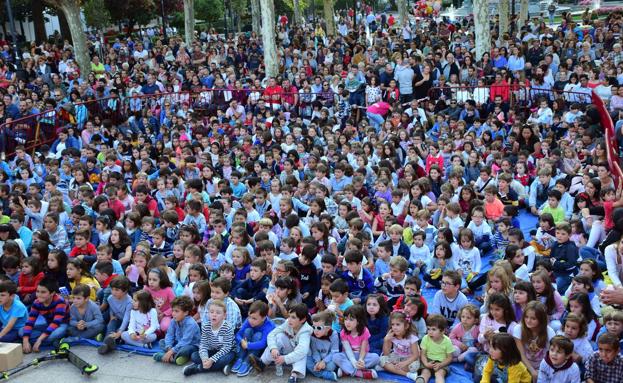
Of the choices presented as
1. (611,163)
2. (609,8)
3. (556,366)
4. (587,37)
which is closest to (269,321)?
(556,366)

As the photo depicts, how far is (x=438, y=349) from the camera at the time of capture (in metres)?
6.73

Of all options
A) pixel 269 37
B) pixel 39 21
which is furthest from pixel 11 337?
pixel 39 21

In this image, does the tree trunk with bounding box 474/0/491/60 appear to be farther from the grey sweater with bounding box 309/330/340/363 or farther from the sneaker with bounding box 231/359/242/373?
the sneaker with bounding box 231/359/242/373

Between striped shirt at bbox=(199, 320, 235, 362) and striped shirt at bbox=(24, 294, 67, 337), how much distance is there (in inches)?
71.7

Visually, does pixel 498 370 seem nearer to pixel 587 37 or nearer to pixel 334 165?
pixel 334 165

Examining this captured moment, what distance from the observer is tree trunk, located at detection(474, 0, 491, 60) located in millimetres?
18922

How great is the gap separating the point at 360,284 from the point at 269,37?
1402cm

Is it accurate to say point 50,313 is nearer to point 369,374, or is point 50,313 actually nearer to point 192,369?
point 192,369

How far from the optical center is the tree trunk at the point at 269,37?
20.5m

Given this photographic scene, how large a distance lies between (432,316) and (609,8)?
36472 millimetres

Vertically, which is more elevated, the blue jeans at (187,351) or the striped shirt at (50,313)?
the striped shirt at (50,313)

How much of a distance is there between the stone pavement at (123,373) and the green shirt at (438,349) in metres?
0.76

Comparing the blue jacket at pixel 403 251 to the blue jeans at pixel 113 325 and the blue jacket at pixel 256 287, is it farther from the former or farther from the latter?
the blue jeans at pixel 113 325


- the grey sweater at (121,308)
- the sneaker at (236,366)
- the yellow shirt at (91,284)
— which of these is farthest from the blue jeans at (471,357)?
the yellow shirt at (91,284)
